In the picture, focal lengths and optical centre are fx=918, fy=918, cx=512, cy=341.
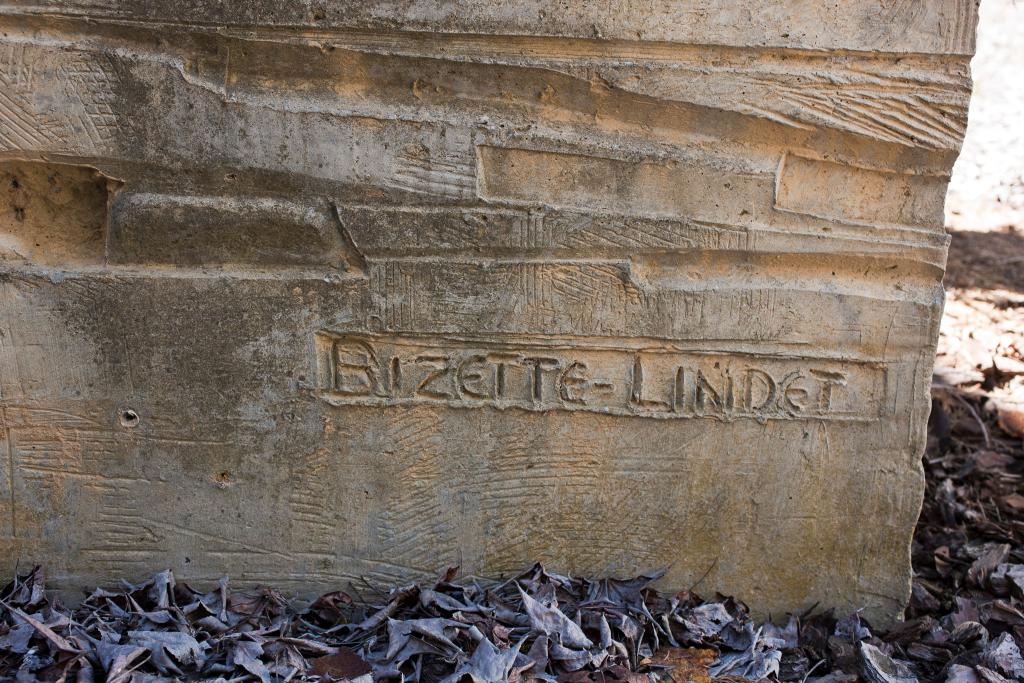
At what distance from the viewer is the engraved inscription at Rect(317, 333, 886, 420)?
250 cm

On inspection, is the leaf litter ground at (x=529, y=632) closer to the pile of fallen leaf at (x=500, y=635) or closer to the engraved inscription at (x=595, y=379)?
the pile of fallen leaf at (x=500, y=635)

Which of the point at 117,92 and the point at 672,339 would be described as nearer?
the point at 117,92

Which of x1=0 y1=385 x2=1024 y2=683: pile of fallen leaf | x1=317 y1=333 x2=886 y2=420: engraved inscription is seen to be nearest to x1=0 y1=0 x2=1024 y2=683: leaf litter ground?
x1=0 y1=385 x2=1024 y2=683: pile of fallen leaf

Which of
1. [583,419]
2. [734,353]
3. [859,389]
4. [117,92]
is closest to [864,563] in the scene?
[859,389]

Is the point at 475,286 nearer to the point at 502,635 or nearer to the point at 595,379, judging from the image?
the point at 595,379

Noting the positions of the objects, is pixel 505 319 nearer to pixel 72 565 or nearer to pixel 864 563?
pixel 864 563

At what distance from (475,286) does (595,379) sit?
420 mm

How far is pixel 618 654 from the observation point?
239 cm

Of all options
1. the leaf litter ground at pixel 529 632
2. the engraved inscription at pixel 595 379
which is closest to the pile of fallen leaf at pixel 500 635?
the leaf litter ground at pixel 529 632

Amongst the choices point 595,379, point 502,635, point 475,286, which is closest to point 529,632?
point 502,635

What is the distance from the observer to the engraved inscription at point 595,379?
2500 millimetres

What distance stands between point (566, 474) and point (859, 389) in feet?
2.74

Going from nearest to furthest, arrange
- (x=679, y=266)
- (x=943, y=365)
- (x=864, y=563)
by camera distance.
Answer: (x=679, y=266), (x=864, y=563), (x=943, y=365)

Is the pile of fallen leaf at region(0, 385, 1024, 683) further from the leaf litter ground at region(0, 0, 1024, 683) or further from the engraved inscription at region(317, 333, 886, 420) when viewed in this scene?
the engraved inscription at region(317, 333, 886, 420)
